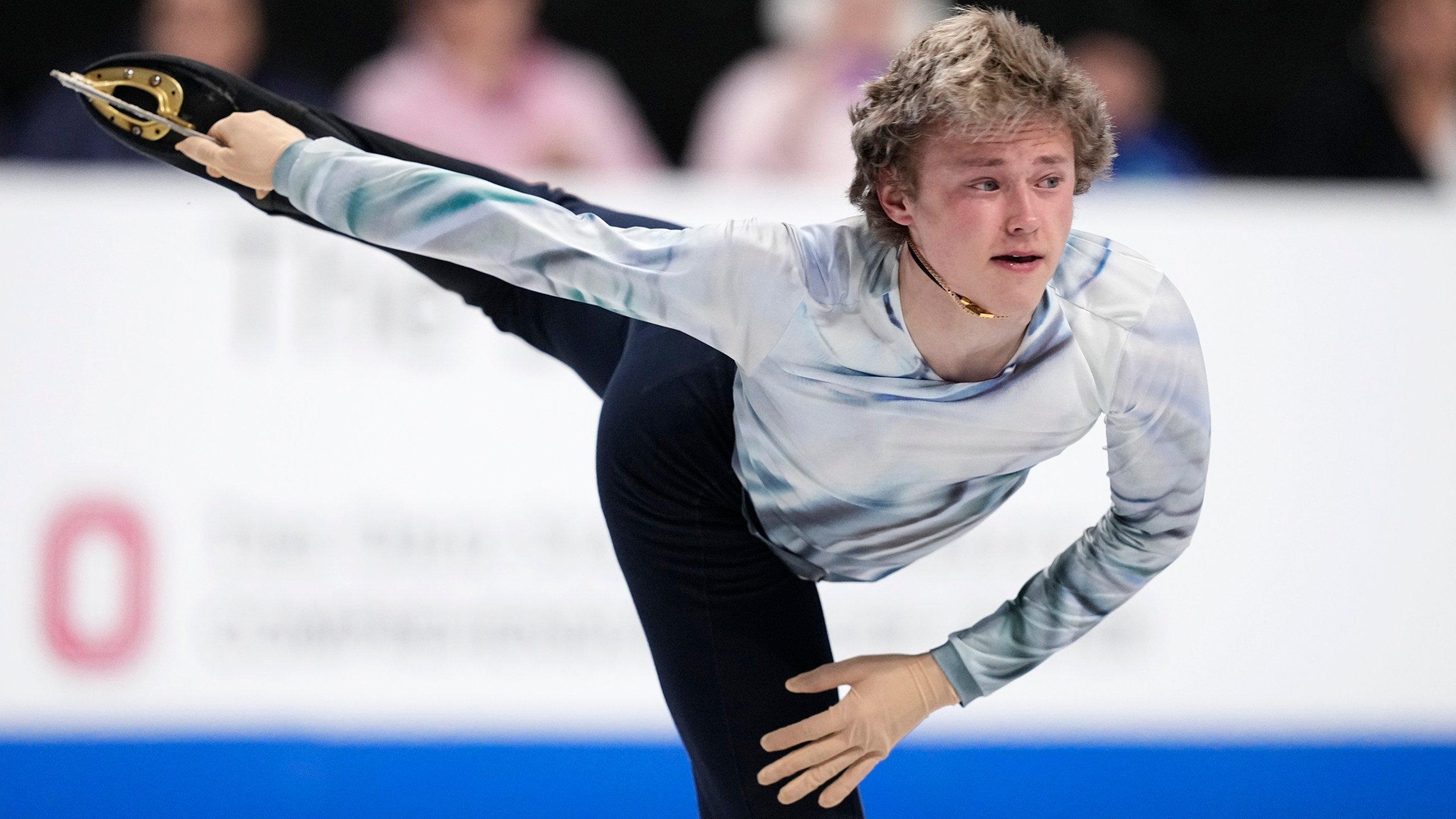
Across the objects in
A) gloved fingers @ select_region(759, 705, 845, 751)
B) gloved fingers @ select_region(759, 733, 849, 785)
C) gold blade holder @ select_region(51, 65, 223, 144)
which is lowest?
gloved fingers @ select_region(759, 733, 849, 785)

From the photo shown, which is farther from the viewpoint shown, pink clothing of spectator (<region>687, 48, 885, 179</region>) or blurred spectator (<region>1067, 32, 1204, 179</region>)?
blurred spectator (<region>1067, 32, 1204, 179</region>)

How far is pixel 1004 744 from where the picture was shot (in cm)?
428

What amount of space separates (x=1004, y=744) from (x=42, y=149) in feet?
11.8

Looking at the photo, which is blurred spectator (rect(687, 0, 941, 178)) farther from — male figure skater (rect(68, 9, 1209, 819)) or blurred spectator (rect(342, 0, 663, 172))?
male figure skater (rect(68, 9, 1209, 819))

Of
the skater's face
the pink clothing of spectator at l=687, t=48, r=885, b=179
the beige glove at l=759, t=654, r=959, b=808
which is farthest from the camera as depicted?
the pink clothing of spectator at l=687, t=48, r=885, b=179

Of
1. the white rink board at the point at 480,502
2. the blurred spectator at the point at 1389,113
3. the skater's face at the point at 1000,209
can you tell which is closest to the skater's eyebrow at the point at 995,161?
the skater's face at the point at 1000,209

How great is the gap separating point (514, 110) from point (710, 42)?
0.76 m

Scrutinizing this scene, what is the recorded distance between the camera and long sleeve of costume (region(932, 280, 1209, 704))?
6.75 ft

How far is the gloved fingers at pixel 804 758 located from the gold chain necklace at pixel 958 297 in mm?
738

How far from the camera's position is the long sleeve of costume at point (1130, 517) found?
6.75 ft

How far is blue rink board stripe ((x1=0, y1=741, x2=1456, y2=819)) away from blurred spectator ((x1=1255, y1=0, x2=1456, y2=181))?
198 cm

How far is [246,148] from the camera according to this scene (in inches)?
87.4

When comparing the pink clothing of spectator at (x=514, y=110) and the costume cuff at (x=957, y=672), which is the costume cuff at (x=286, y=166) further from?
the pink clothing of spectator at (x=514, y=110)

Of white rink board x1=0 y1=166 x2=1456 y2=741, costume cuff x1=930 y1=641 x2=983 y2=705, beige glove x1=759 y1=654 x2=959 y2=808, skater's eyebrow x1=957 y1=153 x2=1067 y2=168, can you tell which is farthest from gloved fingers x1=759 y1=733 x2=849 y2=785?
white rink board x1=0 y1=166 x2=1456 y2=741
